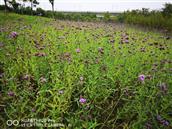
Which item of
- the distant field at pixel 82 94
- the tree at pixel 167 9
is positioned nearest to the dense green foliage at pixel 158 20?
the tree at pixel 167 9

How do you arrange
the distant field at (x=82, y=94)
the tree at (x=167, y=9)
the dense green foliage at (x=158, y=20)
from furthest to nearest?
1. the tree at (x=167, y=9)
2. the dense green foliage at (x=158, y=20)
3. the distant field at (x=82, y=94)

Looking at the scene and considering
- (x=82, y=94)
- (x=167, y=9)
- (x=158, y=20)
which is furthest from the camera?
(x=167, y=9)

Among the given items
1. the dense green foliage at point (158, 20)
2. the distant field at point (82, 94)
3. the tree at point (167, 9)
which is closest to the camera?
the distant field at point (82, 94)

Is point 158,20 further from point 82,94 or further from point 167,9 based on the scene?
point 82,94

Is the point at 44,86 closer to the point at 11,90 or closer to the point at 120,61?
the point at 11,90

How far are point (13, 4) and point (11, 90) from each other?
3357 centimetres

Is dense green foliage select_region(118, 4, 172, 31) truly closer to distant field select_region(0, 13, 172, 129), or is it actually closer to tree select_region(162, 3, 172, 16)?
tree select_region(162, 3, 172, 16)

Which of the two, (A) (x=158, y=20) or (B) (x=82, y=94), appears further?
(A) (x=158, y=20)

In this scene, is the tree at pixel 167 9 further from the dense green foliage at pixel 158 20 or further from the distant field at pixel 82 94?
the distant field at pixel 82 94

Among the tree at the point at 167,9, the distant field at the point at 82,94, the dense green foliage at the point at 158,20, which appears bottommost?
the distant field at the point at 82,94

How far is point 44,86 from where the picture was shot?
2832mm

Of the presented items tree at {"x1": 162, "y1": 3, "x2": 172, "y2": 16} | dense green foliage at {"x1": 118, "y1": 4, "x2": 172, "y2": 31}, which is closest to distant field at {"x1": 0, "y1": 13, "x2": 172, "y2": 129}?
dense green foliage at {"x1": 118, "y1": 4, "x2": 172, "y2": 31}

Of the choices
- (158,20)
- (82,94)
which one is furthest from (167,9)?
(82,94)

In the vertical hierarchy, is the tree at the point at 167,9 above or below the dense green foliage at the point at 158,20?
above
